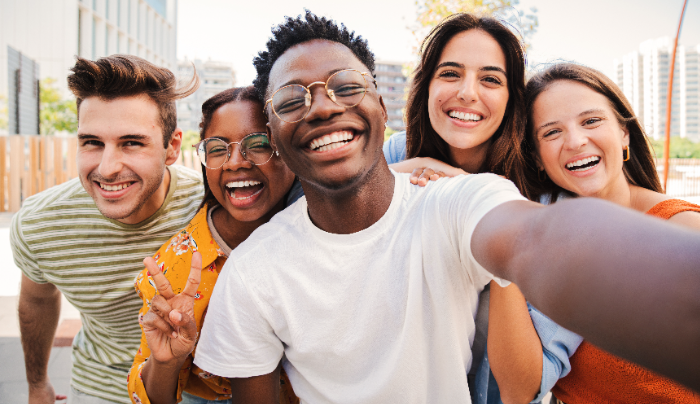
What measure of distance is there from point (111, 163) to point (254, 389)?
1.50m

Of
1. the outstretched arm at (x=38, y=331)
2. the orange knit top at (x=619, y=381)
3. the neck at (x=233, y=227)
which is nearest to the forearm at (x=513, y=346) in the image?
the orange knit top at (x=619, y=381)

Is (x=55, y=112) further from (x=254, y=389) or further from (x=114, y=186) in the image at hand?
(x=254, y=389)

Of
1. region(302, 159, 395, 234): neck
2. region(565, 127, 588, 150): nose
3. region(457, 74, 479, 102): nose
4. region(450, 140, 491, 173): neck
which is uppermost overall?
region(457, 74, 479, 102): nose

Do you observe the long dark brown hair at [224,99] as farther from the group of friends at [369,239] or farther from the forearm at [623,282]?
the forearm at [623,282]

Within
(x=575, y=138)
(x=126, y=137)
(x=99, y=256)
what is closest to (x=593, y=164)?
(x=575, y=138)

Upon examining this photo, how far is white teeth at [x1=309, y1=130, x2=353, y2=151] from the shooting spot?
1.93 m

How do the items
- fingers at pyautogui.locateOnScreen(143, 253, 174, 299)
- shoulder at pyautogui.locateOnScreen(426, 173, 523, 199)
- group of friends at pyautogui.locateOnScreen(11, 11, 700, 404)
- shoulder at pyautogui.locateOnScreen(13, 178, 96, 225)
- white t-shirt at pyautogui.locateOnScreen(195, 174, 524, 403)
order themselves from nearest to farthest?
group of friends at pyautogui.locateOnScreen(11, 11, 700, 404), shoulder at pyautogui.locateOnScreen(426, 173, 523, 199), white t-shirt at pyautogui.locateOnScreen(195, 174, 524, 403), fingers at pyautogui.locateOnScreen(143, 253, 174, 299), shoulder at pyautogui.locateOnScreen(13, 178, 96, 225)

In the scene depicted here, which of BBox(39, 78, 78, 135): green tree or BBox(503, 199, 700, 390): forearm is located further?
BBox(39, 78, 78, 135): green tree

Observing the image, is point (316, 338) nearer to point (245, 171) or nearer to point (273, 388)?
point (273, 388)

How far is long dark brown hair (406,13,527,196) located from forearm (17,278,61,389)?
9.69 feet

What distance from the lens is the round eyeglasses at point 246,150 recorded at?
2.37m

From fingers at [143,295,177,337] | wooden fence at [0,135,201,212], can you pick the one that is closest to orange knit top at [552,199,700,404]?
fingers at [143,295,177,337]

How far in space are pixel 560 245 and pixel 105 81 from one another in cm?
268

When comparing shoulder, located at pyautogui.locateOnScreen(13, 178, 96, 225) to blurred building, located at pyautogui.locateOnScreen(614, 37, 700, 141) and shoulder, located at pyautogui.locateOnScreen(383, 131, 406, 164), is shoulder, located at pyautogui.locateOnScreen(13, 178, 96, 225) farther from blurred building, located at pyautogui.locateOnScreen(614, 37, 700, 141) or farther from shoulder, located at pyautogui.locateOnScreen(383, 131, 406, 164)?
blurred building, located at pyautogui.locateOnScreen(614, 37, 700, 141)
